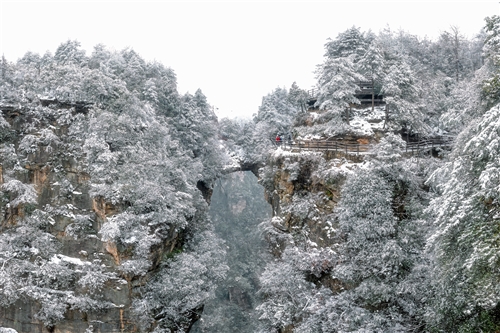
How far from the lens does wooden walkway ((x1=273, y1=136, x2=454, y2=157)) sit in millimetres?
21719

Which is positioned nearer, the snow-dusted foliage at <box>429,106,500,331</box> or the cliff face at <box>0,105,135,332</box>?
the snow-dusted foliage at <box>429,106,500,331</box>

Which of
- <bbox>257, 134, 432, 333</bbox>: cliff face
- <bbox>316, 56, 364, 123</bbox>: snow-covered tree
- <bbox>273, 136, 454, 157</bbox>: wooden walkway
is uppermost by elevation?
<bbox>316, 56, 364, 123</bbox>: snow-covered tree

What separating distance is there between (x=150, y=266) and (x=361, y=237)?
512 inches

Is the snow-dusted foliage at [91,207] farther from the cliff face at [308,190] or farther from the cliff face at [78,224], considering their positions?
the cliff face at [308,190]

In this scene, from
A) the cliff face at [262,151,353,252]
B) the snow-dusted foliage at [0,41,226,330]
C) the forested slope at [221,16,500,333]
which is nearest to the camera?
the forested slope at [221,16,500,333]

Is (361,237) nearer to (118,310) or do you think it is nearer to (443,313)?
(443,313)

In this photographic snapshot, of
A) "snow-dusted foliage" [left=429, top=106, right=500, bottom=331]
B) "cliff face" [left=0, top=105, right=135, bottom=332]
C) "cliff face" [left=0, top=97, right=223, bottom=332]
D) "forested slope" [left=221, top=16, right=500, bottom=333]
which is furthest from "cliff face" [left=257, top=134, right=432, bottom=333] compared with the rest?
"cliff face" [left=0, top=105, right=135, bottom=332]

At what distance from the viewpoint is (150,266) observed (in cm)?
2134

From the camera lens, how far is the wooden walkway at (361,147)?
21.7 m

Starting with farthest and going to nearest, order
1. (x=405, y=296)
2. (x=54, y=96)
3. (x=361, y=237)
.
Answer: (x=54, y=96) → (x=361, y=237) → (x=405, y=296)

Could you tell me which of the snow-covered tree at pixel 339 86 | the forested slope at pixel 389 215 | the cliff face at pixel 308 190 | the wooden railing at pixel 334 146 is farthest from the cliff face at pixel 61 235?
the snow-covered tree at pixel 339 86

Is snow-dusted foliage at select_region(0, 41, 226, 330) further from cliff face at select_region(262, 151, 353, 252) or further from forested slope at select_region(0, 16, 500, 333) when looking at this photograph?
cliff face at select_region(262, 151, 353, 252)

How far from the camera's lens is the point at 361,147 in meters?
24.5

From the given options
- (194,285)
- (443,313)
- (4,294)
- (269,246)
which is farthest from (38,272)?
(443,313)
